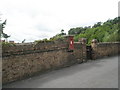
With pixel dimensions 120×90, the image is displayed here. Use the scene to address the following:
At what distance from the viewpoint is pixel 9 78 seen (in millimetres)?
6234

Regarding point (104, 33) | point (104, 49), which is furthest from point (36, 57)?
point (104, 33)

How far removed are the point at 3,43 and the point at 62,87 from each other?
120 inches

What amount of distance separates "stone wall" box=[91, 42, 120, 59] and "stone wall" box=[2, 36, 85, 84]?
293cm

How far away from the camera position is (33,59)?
7340mm

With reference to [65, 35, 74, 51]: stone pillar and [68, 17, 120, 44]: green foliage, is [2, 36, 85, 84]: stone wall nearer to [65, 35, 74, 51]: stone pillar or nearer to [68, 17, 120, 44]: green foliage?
[65, 35, 74, 51]: stone pillar

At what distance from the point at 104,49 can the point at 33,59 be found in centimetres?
829

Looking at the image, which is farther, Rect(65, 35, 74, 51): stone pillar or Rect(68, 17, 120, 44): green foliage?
Rect(68, 17, 120, 44): green foliage

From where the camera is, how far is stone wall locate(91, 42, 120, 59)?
1245cm

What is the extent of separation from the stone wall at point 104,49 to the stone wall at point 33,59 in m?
2.93

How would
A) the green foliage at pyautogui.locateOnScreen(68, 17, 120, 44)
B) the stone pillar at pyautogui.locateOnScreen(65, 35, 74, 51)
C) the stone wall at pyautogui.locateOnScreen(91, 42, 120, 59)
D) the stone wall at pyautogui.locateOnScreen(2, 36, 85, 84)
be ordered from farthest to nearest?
1. the green foliage at pyautogui.locateOnScreen(68, 17, 120, 44)
2. the stone wall at pyautogui.locateOnScreen(91, 42, 120, 59)
3. the stone pillar at pyautogui.locateOnScreen(65, 35, 74, 51)
4. the stone wall at pyautogui.locateOnScreen(2, 36, 85, 84)

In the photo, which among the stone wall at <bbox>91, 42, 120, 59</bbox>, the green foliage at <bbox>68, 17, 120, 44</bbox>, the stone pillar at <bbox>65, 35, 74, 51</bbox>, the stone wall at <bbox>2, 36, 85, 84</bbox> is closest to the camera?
the stone wall at <bbox>2, 36, 85, 84</bbox>

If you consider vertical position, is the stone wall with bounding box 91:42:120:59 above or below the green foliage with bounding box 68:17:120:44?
below

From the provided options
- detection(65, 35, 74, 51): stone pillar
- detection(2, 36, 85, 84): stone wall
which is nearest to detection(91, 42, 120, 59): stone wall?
detection(2, 36, 85, 84): stone wall

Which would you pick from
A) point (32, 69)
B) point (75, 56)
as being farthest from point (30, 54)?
point (75, 56)
